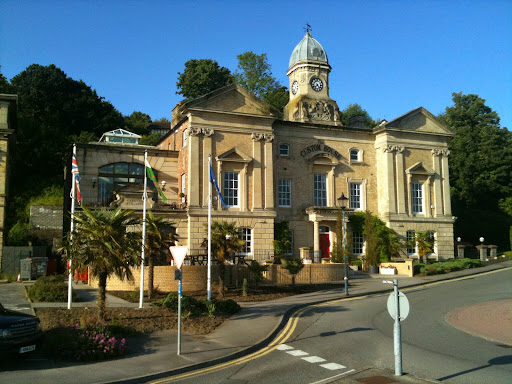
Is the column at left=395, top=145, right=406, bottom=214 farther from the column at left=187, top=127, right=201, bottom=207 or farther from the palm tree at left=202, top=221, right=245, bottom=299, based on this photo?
the palm tree at left=202, top=221, right=245, bottom=299

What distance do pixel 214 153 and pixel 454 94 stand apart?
49.7 meters

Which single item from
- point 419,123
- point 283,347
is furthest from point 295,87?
point 283,347

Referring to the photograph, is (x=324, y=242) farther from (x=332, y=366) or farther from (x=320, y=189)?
(x=332, y=366)

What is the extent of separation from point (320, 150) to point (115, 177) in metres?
16.2

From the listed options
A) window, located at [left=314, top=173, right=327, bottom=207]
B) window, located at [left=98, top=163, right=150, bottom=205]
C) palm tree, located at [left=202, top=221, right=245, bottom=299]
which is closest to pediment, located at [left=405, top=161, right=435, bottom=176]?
window, located at [left=314, top=173, right=327, bottom=207]

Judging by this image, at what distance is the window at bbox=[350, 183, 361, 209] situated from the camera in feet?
127

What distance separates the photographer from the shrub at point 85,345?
12.4 metres

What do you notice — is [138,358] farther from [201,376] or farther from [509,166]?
[509,166]

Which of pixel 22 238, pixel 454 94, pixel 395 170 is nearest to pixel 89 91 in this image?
pixel 22 238

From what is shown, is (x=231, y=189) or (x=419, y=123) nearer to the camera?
(x=231, y=189)

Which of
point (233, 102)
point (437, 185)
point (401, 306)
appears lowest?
point (401, 306)

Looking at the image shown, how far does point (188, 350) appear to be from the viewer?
44.0 ft

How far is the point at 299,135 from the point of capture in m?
37.5

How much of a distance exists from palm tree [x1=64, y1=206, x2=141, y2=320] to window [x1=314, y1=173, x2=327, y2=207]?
78.0 ft
